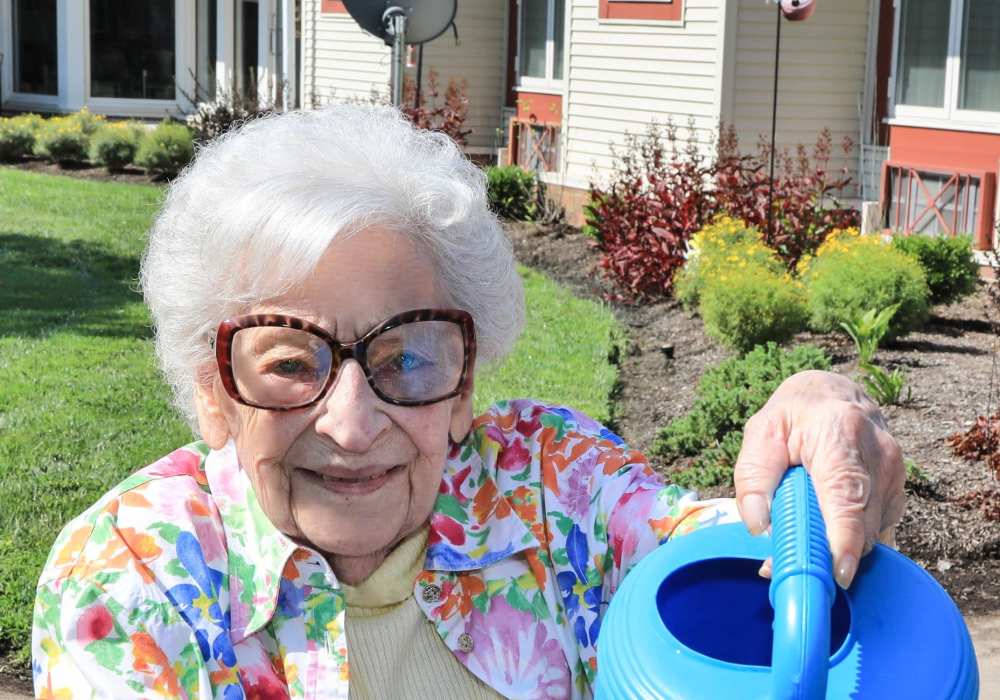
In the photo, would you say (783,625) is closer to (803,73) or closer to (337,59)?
(803,73)

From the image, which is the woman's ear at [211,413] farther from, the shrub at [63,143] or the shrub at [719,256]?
the shrub at [63,143]

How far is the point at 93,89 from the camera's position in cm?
2528

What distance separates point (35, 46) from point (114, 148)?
27.7ft

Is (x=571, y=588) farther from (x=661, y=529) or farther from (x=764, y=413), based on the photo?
(x=764, y=413)

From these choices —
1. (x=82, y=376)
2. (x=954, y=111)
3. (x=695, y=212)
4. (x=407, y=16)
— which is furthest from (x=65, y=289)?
(x=954, y=111)

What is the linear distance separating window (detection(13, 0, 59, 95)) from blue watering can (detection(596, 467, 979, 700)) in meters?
25.9

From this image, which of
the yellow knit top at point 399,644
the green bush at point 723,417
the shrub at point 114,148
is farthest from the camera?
the shrub at point 114,148

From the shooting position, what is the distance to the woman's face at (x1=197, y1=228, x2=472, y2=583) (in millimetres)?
1896

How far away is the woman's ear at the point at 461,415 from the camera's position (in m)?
2.11

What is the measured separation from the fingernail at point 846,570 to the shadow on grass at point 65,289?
21.4 feet

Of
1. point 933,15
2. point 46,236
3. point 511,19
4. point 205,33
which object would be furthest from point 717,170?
point 205,33

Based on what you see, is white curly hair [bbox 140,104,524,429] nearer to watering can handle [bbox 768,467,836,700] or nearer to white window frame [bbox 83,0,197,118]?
watering can handle [bbox 768,467,836,700]

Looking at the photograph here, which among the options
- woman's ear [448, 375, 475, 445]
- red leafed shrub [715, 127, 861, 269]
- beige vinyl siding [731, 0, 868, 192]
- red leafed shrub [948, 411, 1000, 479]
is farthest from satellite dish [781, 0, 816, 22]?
woman's ear [448, 375, 475, 445]

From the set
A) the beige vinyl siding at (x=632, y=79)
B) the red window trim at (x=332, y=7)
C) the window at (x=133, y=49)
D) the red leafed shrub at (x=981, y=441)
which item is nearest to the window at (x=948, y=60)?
the beige vinyl siding at (x=632, y=79)
